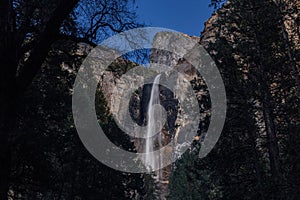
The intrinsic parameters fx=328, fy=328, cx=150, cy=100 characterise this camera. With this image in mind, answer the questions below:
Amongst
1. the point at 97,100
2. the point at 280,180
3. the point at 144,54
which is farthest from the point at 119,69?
the point at 97,100

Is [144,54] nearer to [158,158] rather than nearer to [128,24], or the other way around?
[128,24]

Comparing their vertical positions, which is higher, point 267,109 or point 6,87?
point 267,109

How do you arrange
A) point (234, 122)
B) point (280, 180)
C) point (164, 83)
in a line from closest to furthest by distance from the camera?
1. point (280, 180)
2. point (234, 122)
3. point (164, 83)

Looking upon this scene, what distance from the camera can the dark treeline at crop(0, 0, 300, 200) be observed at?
500 cm

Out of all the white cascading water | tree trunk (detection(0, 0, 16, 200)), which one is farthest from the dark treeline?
the white cascading water

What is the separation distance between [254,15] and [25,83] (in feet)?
42.1

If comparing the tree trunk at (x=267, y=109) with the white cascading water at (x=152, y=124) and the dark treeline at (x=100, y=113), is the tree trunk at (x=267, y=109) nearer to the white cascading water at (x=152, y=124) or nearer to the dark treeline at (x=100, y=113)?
the dark treeline at (x=100, y=113)

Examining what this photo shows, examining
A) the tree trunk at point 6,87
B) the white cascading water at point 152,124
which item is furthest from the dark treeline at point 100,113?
the white cascading water at point 152,124

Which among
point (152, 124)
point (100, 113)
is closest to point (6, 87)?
point (100, 113)

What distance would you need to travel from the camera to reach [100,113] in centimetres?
2934

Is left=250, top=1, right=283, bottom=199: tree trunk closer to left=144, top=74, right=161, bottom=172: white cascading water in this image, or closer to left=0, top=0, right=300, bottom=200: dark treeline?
left=0, top=0, right=300, bottom=200: dark treeline

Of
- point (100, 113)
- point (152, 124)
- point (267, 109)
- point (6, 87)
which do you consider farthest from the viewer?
point (152, 124)

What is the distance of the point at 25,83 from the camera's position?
493cm

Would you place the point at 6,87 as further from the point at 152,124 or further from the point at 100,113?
the point at 152,124
